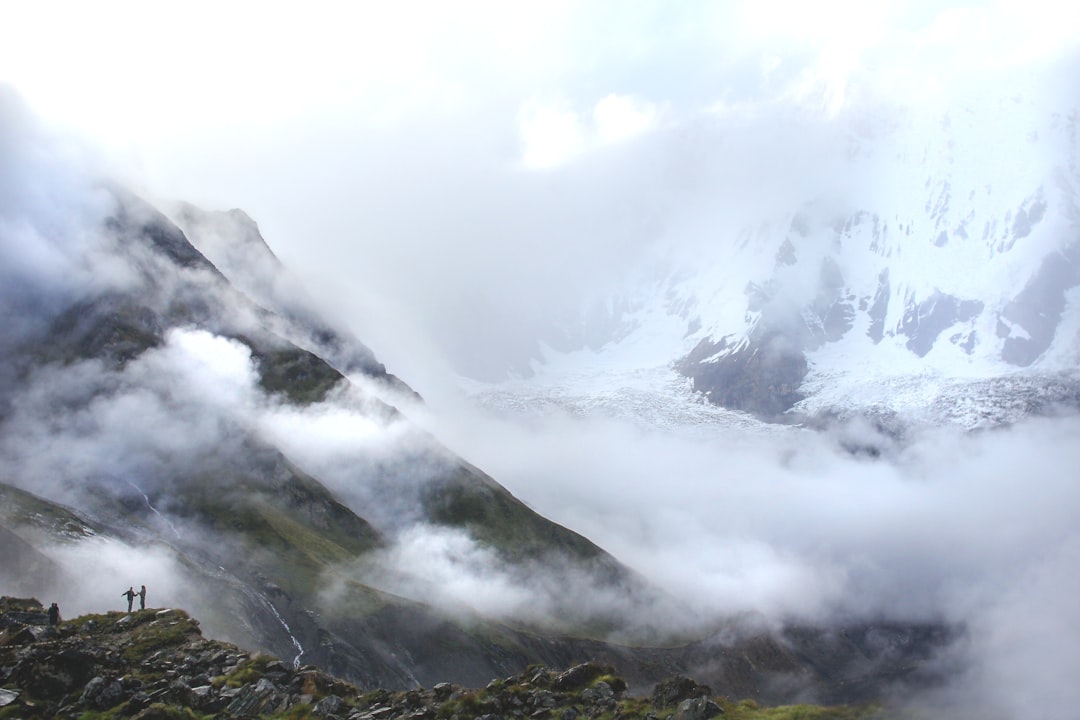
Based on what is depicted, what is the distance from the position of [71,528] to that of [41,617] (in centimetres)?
12871

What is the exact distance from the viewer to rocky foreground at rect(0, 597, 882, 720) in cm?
5634

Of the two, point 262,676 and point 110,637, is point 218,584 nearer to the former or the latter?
point 110,637

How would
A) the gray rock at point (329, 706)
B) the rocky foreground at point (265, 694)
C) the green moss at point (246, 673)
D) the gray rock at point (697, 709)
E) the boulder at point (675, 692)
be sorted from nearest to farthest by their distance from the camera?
the gray rock at point (697, 709) → the rocky foreground at point (265, 694) → the boulder at point (675, 692) → the gray rock at point (329, 706) → the green moss at point (246, 673)

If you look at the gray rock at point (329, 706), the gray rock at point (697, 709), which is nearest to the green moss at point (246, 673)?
the gray rock at point (329, 706)

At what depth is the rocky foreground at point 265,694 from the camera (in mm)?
56344

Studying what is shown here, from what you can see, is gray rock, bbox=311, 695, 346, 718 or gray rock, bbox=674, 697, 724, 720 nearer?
gray rock, bbox=674, 697, 724, 720

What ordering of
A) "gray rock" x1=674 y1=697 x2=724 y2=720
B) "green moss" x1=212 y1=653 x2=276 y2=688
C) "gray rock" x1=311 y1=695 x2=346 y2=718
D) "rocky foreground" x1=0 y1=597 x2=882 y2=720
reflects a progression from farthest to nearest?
"green moss" x1=212 y1=653 x2=276 y2=688
"gray rock" x1=311 y1=695 x2=346 y2=718
"rocky foreground" x1=0 y1=597 x2=882 y2=720
"gray rock" x1=674 y1=697 x2=724 y2=720

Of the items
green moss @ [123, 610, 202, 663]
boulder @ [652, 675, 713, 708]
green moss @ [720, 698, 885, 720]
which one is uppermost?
Answer: green moss @ [123, 610, 202, 663]

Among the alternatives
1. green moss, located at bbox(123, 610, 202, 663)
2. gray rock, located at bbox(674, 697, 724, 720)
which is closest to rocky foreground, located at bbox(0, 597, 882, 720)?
gray rock, located at bbox(674, 697, 724, 720)

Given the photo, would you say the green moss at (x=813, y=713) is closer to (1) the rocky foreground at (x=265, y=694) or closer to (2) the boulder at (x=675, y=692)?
(1) the rocky foreground at (x=265, y=694)

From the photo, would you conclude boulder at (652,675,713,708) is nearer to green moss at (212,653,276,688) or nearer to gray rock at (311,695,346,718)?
gray rock at (311,695,346,718)

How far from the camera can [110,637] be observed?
7531cm

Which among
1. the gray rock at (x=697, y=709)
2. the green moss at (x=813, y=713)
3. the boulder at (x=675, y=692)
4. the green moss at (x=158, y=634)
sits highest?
the green moss at (x=158, y=634)

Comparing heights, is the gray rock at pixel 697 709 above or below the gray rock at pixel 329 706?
below
